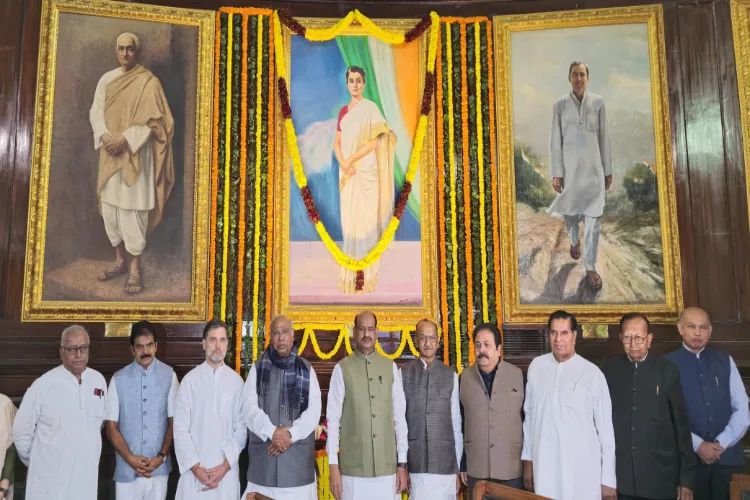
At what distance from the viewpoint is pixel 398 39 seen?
22.0 feet

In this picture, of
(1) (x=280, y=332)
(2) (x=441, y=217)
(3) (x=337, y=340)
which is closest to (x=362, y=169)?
(2) (x=441, y=217)

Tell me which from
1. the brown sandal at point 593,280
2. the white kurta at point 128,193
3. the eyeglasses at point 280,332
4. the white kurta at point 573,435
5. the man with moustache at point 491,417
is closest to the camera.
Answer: the white kurta at point 573,435

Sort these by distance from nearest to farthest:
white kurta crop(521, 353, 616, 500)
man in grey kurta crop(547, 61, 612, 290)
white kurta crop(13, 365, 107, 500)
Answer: white kurta crop(521, 353, 616, 500) → white kurta crop(13, 365, 107, 500) → man in grey kurta crop(547, 61, 612, 290)

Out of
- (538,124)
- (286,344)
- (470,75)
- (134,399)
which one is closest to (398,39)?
(470,75)

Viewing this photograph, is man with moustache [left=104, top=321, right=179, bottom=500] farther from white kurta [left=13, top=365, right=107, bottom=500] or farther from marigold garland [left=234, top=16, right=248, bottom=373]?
marigold garland [left=234, top=16, right=248, bottom=373]

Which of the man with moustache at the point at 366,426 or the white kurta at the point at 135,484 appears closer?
the man with moustache at the point at 366,426

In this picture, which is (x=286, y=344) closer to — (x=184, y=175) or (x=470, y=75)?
(x=184, y=175)

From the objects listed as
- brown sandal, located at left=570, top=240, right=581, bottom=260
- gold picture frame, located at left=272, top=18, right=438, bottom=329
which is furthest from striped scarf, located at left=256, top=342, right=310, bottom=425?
brown sandal, located at left=570, top=240, right=581, bottom=260

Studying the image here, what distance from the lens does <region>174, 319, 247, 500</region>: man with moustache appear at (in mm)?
4434

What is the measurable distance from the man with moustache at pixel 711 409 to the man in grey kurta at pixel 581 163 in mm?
1663

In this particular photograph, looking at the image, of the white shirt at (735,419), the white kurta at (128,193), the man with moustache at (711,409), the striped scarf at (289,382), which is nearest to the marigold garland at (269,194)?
the white kurta at (128,193)

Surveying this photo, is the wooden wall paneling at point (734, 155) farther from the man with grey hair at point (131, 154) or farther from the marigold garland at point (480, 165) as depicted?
the man with grey hair at point (131, 154)

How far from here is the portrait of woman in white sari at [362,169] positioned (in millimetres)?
6527

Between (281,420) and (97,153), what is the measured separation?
11.1 ft
